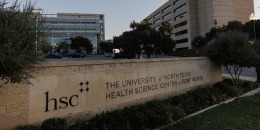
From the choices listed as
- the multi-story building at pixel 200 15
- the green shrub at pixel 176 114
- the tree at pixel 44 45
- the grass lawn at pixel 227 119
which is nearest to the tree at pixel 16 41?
the tree at pixel 44 45

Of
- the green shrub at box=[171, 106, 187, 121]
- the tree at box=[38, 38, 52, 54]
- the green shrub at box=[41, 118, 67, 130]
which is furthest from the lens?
the green shrub at box=[171, 106, 187, 121]

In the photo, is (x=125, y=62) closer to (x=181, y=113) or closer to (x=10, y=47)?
(x=181, y=113)

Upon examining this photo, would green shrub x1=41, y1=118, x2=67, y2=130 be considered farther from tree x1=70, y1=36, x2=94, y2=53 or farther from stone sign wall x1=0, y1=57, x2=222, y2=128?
tree x1=70, y1=36, x2=94, y2=53

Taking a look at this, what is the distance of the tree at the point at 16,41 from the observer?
4059 millimetres

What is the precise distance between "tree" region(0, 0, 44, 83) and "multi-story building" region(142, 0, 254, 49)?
79509mm

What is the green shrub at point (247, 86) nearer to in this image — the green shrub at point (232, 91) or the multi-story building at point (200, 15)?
the green shrub at point (232, 91)

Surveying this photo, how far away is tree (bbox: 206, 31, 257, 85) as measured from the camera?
14.2m

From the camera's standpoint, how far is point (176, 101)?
1008cm

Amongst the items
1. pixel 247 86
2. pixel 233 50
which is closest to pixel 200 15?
pixel 247 86

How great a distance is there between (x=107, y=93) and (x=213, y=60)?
9240mm

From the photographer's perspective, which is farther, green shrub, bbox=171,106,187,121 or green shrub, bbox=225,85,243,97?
green shrub, bbox=225,85,243,97

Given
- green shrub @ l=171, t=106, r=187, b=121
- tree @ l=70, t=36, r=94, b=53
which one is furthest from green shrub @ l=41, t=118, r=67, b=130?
tree @ l=70, t=36, r=94, b=53

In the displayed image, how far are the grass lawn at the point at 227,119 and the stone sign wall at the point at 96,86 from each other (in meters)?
2.49

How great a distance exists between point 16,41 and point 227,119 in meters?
6.35
